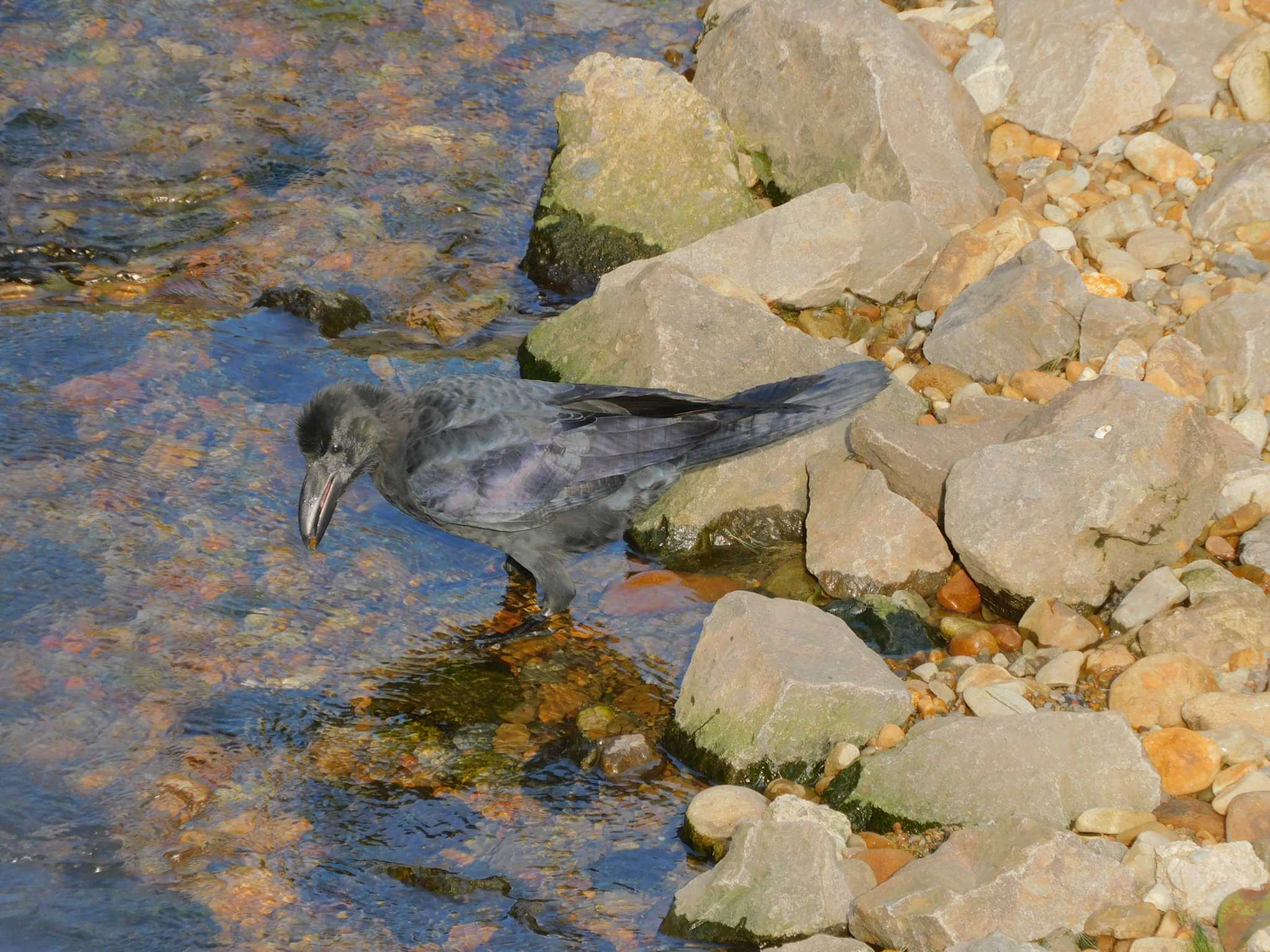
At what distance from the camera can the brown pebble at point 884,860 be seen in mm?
3877

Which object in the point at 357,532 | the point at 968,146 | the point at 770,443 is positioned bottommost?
the point at 357,532

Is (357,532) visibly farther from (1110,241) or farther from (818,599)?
(1110,241)

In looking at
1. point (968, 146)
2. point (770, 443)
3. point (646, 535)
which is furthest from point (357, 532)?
point (968, 146)

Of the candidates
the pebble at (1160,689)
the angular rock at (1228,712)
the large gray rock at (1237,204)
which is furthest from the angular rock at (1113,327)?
the angular rock at (1228,712)

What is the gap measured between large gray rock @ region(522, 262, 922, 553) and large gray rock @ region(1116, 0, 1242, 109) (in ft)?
8.71

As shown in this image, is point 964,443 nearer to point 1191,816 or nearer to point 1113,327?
point 1113,327

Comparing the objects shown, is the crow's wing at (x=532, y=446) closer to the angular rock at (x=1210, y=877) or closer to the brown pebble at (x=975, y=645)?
the brown pebble at (x=975, y=645)

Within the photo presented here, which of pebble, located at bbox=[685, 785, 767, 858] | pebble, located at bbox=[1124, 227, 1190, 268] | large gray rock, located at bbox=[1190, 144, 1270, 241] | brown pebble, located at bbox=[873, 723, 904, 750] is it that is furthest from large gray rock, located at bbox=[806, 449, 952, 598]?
large gray rock, located at bbox=[1190, 144, 1270, 241]

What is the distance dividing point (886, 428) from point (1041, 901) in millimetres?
2381

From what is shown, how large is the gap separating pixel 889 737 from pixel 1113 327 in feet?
8.32

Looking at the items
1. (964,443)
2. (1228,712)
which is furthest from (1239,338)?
(1228,712)

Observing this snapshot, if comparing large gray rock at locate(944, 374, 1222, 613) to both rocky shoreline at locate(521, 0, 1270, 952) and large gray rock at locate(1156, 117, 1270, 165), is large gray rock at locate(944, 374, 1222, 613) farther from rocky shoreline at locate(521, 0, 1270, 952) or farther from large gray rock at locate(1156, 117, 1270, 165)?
large gray rock at locate(1156, 117, 1270, 165)

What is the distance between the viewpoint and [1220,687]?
14.5 feet

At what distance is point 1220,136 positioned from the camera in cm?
710
